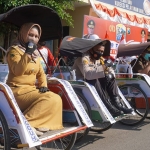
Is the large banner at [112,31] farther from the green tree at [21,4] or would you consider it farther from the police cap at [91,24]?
the green tree at [21,4]

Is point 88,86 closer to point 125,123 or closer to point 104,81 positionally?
point 104,81

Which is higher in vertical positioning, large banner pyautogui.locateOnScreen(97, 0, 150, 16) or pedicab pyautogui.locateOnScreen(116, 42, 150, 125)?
large banner pyautogui.locateOnScreen(97, 0, 150, 16)

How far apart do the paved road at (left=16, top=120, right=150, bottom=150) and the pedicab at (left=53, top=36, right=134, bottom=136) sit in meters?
0.23

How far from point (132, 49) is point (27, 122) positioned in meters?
3.67

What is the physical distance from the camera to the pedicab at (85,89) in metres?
4.70

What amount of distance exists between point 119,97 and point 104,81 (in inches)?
15.1

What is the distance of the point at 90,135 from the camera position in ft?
17.2

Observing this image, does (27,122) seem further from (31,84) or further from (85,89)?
(85,89)

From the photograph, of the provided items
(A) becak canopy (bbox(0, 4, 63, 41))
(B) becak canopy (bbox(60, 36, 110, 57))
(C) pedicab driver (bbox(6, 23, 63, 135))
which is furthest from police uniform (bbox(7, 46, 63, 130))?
(B) becak canopy (bbox(60, 36, 110, 57))

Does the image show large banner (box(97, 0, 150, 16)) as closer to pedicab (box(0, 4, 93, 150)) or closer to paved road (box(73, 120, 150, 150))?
paved road (box(73, 120, 150, 150))

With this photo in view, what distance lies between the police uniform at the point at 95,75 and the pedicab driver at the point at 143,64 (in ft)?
4.72

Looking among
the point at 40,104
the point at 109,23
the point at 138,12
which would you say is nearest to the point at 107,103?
the point at 40,104

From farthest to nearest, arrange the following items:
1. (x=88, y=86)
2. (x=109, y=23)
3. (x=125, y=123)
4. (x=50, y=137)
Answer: (x=109, y=23)
(x=125, y=123)
(x=88, y=86)
(x=50, y=137)

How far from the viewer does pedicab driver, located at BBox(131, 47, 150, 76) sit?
260 inches
